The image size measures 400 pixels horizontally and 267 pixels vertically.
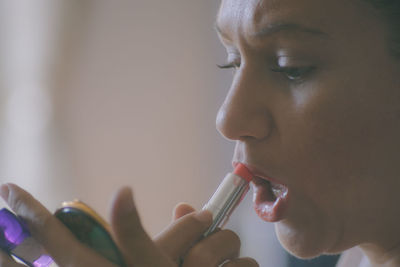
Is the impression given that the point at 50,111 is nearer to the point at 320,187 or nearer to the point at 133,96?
the point at 133,96

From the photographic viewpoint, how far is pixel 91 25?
159 centimetres

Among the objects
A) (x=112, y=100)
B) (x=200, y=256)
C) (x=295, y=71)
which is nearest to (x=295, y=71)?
(x=295, y=71)

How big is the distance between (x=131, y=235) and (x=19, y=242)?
0.11 meters

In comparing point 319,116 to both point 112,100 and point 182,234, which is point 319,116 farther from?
point 112,100

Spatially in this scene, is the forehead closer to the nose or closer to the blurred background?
the nose

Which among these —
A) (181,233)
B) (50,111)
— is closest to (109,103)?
(50,111)

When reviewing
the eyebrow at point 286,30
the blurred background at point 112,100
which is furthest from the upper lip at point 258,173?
the blurred background at point 112,100

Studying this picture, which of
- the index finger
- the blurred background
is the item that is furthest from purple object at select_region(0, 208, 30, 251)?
the blurred background

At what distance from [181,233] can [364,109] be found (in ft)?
0.69

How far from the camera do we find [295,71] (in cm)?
49

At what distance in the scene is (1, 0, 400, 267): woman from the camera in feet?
1.53

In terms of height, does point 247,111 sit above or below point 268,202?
above

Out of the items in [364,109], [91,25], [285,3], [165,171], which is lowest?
[165,171]

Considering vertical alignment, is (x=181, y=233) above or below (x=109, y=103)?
below
